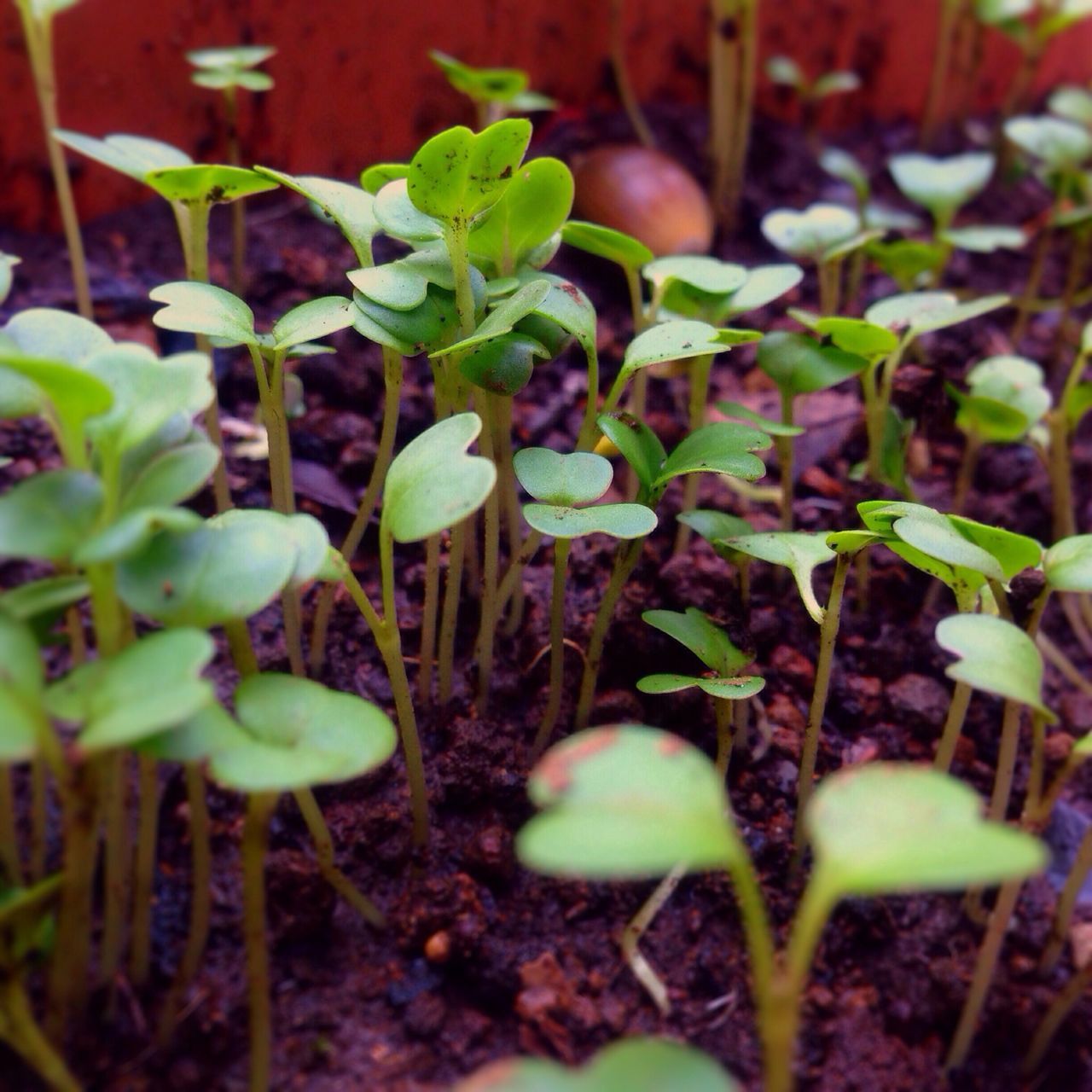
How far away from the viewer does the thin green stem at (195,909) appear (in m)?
0.71

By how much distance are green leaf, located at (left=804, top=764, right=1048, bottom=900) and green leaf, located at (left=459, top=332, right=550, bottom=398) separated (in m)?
0.44

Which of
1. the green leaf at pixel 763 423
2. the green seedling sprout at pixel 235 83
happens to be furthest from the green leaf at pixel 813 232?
the green seedling sprout at pixel 235 83

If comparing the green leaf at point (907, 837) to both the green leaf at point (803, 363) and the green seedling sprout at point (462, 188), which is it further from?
the green leaf at point (803, 363)

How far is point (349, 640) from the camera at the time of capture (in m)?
1.01

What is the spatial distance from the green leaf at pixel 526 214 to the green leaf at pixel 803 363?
26cm

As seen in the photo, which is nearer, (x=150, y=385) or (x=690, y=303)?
(x=150, y=385)

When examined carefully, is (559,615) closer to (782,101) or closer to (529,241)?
(529,241)

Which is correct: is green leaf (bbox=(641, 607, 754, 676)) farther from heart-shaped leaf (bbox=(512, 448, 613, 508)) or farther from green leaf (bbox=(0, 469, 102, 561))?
green leaf (bbox=(0, 469, 102, 561))

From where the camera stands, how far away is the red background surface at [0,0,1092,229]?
1.30 metres

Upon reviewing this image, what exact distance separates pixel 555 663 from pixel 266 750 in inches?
14.6

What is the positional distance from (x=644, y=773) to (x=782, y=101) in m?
1.75

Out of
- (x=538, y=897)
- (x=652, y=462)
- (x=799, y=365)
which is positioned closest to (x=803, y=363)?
(x=799, y=365)

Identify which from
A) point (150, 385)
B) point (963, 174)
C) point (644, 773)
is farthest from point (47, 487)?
point (963, 174)

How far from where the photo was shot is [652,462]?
2.92 feet
